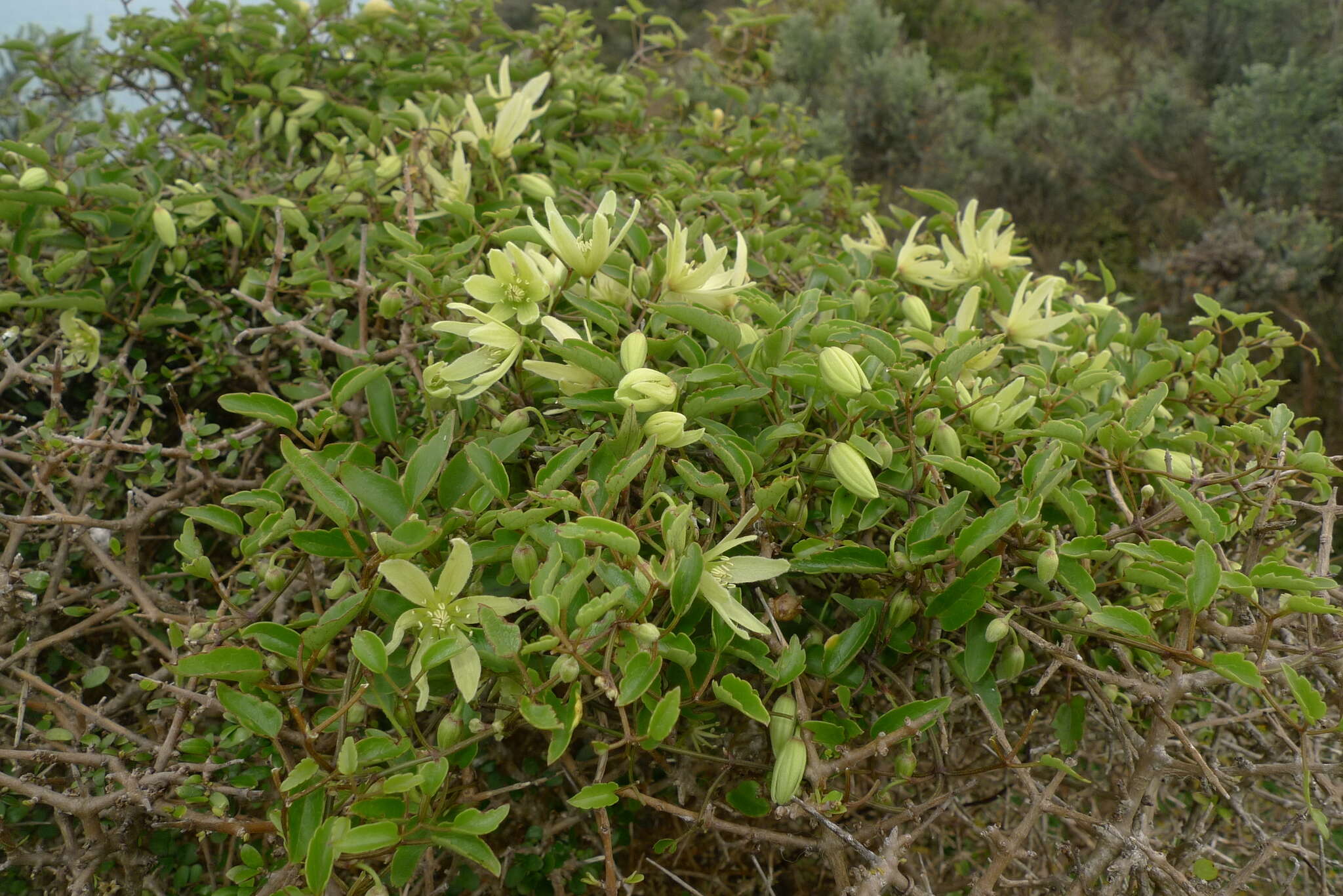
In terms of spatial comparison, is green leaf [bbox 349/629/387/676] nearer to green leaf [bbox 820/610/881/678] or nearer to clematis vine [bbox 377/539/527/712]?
clematis vine [bbox 377/539/527/712]

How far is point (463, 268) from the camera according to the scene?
1096 millimetres

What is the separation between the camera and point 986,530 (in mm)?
848

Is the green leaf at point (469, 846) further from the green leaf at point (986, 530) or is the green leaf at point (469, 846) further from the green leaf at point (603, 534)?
the green leaf at point (986, 530)

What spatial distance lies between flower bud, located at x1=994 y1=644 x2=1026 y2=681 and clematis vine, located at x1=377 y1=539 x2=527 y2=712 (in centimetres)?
55

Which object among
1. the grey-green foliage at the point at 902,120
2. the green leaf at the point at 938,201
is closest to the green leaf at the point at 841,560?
the green leaf at the point at 938,201

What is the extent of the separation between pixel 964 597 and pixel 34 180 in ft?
4.65

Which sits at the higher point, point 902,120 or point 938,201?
point 938,201

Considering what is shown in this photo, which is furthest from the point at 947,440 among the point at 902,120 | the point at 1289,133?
the point at 902,120

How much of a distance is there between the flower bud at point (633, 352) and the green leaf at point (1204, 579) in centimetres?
57

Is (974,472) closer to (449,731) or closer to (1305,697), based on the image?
(1305,697)

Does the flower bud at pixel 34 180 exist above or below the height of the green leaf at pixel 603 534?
above

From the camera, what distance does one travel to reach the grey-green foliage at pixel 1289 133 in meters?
4.98

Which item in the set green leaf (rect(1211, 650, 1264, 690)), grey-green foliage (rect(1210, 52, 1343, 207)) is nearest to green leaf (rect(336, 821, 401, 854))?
green leaf (rect(1211, 650, 1264, 690))

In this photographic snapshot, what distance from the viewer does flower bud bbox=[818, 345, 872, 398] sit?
0.85 metres
